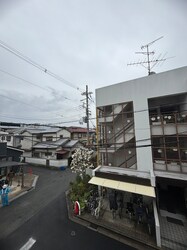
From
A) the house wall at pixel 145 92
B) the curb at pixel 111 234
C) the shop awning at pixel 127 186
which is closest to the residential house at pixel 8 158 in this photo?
the curb at pixel 111 234

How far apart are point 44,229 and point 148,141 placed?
29.7 ft

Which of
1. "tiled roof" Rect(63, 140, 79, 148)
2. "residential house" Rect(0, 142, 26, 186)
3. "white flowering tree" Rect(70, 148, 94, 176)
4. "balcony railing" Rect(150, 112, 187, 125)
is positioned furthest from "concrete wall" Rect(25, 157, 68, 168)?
"balcony railing" Rect(150, 112, 187, 125)

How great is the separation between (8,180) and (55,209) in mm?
8526

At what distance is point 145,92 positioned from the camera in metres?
10.7

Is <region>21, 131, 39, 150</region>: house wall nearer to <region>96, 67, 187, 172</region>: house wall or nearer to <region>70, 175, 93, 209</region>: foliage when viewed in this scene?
<region>70, 175, 93, 209</region>: foliage

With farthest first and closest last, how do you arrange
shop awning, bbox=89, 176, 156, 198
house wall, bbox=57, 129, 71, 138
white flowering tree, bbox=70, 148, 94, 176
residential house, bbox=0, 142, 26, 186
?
house wall, bbox=57, 129, 71, 138 → residential house, bbox=0, 142, 26, 186 → white flowering tree, bbox=70, 148, 94, 176 → shop awning, bbox=89, 176, 156, 198

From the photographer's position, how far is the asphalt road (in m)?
7.11

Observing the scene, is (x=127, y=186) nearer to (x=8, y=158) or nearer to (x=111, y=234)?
(x=111, y=234)

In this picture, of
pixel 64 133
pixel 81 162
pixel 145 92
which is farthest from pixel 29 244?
pixel 64 133

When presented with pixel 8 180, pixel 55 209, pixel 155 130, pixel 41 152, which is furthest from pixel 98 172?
pixel 41 152

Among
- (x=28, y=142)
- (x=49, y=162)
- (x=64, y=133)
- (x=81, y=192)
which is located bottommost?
(x=81, y=192)

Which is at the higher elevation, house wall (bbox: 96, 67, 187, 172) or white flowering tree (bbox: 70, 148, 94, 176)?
house wall (bbox: 96, 67, 187, 172)

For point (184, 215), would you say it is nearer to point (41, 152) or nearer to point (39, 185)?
point (39, 185)

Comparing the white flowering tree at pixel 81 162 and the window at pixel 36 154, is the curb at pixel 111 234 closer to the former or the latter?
the white flowering tree at pixel 81 162
